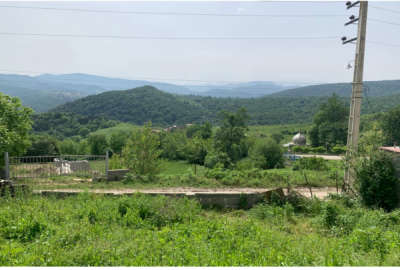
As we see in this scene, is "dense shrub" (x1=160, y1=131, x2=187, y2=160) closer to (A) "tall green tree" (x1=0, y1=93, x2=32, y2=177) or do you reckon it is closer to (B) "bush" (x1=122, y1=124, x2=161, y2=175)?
(B) "bush" (x1=122, y1=124, x2=161, y2=175)

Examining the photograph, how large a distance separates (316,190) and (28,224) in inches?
439

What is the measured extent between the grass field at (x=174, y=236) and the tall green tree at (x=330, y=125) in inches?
2443

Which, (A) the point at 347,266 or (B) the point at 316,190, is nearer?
(A) the point at 347,266

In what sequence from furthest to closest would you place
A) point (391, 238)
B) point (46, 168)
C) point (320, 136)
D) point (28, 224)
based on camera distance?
1. point (320, 136)
2. point (46, 168)
3. point (28, 224)
4. point (391, 238)

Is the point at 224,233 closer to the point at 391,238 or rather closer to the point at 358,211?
the point at 391,238

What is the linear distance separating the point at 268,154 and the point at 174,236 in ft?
153

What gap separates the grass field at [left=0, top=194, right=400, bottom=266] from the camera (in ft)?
14.5

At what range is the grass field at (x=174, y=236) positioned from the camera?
441cm

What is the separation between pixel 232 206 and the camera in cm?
969

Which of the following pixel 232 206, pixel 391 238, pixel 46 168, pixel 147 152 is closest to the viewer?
pixel 391 238

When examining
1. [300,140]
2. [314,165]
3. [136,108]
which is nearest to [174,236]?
[314,165]

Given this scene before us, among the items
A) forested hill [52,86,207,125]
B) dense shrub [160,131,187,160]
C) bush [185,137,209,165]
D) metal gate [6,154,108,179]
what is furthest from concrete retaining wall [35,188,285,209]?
forested hill [52,86,207,125]

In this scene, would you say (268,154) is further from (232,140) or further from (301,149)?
(301,149)

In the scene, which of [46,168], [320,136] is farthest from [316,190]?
[320,136]
